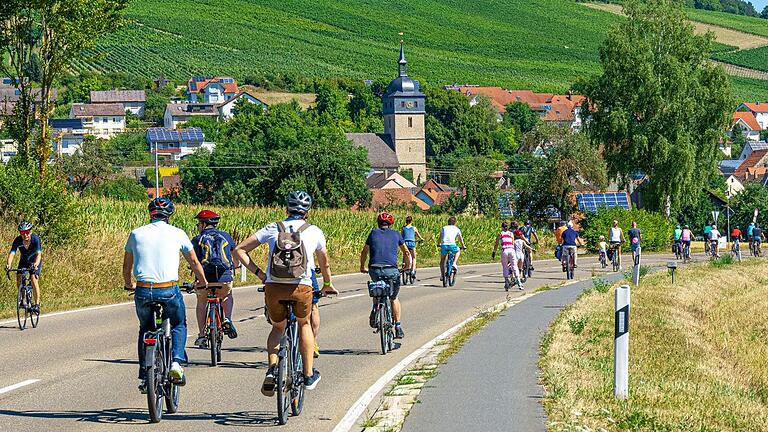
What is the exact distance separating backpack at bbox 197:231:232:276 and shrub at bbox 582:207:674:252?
1592 inches

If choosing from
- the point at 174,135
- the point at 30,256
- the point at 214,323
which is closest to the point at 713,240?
the point at 30,256

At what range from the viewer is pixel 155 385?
9.90 meters

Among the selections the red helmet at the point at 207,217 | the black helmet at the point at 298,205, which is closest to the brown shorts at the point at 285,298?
the black helmet at the point at 298,205

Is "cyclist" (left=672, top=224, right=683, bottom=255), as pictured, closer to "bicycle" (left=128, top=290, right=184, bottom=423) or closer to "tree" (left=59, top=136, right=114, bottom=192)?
"bicycle" (left=128, top=290, right=184, bottom=423)

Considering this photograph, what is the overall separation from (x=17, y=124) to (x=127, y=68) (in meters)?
163

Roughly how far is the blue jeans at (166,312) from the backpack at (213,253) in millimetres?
4195

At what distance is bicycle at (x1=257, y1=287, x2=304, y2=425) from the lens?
977 centimetres

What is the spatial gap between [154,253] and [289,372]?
1.53 m

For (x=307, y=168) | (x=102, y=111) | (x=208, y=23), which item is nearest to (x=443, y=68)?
(x=208, y=23)

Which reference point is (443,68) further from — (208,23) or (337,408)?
(337,408)

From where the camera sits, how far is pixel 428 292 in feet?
90.1

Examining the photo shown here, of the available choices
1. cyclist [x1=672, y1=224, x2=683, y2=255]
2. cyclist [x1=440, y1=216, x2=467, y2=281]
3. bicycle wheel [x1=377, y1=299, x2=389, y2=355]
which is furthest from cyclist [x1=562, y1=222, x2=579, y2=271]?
bicycle wheel [x1=377, y1=299, x2=389, y2=355]

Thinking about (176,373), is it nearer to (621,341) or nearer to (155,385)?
(155,385)

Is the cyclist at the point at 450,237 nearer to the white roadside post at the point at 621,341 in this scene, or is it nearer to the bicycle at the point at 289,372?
the white roadside post at the point at 621,341
